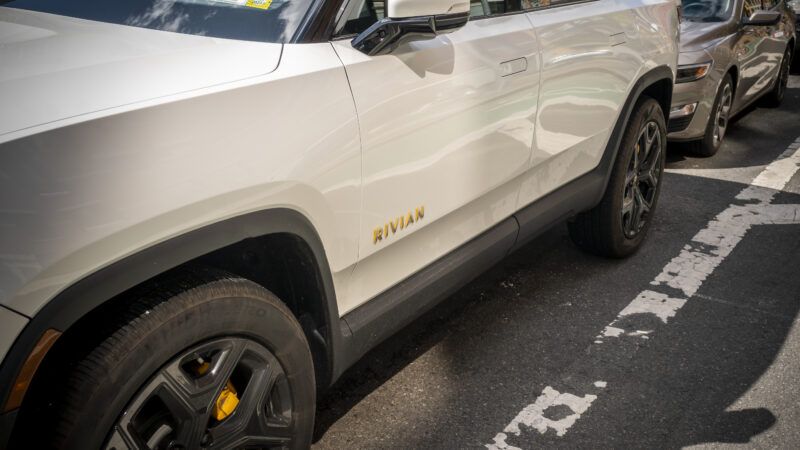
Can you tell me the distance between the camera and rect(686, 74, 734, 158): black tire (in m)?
6.54

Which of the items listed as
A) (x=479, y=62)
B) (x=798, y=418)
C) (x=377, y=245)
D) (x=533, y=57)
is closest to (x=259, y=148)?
(x=377, y=245)

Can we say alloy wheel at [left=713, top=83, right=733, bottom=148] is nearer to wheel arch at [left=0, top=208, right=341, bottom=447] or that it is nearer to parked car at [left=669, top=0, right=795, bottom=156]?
parked car at [left=669, top=0, right=795, bottom=156]

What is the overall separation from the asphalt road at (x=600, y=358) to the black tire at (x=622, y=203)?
0.13 m

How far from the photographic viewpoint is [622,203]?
4.18 metres

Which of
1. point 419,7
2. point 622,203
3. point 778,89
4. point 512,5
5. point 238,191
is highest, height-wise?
point 419,7

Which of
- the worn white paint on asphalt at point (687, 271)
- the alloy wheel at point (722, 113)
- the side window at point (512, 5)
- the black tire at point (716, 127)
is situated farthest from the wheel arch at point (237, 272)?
the alloy wheel at point (722, 113)

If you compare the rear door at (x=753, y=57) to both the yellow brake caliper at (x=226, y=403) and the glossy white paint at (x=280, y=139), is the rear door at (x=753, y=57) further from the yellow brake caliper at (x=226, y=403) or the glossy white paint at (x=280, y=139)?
the yellow brake caliper at (x=226, y=403)

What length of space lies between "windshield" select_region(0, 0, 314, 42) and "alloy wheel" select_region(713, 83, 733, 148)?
5230 mm

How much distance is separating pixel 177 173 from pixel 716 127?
19.3 feet

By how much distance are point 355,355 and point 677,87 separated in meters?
4.56

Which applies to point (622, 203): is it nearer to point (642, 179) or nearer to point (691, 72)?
point (642, 179)

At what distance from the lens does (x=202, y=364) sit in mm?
2033

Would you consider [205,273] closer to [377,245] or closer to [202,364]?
[202,364]

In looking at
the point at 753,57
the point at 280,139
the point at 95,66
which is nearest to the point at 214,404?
the point at 280,139
